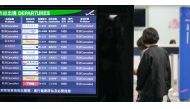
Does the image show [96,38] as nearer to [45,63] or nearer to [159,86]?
[45,63]

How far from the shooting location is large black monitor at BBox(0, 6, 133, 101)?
3.35 ft

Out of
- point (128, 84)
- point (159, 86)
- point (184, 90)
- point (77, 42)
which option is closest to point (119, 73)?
point (128, 84)

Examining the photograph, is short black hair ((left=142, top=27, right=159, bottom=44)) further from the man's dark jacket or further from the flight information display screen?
the flight information display screen

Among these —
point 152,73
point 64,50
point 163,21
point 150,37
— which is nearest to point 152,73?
point 152,73

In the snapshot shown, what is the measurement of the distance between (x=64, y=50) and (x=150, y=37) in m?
2.01

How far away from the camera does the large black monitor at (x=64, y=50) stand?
102 centimetres

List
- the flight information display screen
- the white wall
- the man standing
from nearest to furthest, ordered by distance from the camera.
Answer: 1. the flight information display screen
2. the man standing
3. the white wall

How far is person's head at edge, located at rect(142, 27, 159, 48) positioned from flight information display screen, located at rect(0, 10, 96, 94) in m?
1.97

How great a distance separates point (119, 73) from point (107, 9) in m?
0.20

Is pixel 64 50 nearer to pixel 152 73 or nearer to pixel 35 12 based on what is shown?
→ pixel 35 12

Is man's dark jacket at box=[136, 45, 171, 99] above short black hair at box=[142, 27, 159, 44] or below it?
below

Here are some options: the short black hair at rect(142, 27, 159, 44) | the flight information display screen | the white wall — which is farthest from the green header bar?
the white wall

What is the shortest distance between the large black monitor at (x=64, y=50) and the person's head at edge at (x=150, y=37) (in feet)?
6.32
